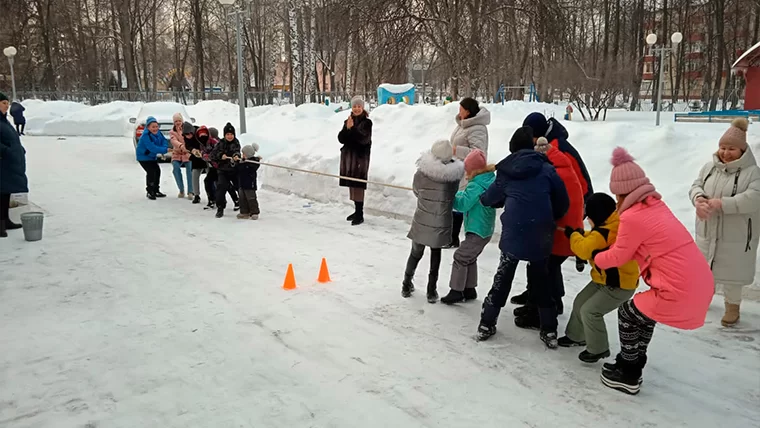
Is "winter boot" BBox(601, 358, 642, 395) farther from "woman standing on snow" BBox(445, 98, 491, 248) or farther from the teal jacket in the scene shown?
"woman standing on snow" BBox(445, 98, 491, 248)

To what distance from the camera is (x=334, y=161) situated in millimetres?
10891

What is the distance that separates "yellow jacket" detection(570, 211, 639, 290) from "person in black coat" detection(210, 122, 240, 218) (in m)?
6.68

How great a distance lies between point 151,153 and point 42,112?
80.7ft

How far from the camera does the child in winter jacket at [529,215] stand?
14.0ft

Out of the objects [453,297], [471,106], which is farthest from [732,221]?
[471,106]

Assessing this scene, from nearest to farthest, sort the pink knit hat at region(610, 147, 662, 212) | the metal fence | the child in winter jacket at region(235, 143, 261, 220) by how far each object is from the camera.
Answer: the pink knit hat at region(610, 147, 662, 212) < the child in winter jacket at region(235, 143, 261, 220) < the metal fence

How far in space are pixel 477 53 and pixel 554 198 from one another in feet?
45.2

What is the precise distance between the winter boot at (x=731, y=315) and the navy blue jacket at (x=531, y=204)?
177cm

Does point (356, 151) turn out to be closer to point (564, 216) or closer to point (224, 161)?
point (224, 161)

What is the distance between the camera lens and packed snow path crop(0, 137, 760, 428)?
3502mm

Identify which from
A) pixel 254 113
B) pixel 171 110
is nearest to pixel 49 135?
pixel 254 113

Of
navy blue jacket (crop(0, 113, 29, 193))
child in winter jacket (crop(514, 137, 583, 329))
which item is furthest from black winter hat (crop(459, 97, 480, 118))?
navy blue jacket (crop(0, 113, 29, 193))

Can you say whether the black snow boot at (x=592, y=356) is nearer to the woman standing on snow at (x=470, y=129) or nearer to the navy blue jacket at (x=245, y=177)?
the woman standing on snow at (x=470, y=129)

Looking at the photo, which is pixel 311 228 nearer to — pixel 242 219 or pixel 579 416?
pixel 242 219
